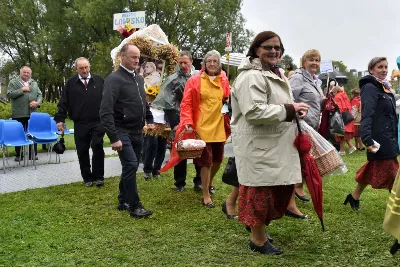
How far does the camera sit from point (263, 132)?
3660 millimetres

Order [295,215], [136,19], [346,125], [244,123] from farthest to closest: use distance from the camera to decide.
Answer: [346,125] < [136,19] < [295,215] < [244,123]

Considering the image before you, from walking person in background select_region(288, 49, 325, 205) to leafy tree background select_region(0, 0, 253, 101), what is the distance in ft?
91.5

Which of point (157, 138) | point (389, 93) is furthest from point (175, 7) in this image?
point (389, 93)

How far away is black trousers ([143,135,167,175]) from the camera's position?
748 centimetres

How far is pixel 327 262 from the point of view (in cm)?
374

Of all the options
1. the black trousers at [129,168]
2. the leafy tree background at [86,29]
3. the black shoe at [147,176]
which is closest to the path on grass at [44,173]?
the black shoe at [147,176]

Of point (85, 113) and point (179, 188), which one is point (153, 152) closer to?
point (179, 188)

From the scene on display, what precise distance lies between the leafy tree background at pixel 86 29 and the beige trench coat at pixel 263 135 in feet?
96.0

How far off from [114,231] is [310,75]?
2891 mm

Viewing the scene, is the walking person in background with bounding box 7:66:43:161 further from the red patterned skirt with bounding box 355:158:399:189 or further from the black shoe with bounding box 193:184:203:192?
Result: the red patterned skirt with bounding box 355:158:399:189

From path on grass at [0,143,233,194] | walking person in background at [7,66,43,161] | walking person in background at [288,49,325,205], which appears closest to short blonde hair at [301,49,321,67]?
walking person in background at [288,49,325,205]

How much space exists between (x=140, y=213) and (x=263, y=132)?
213cm

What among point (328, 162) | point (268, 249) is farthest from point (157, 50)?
point (268, 249)

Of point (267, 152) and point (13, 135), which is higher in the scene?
point (267, 152)
